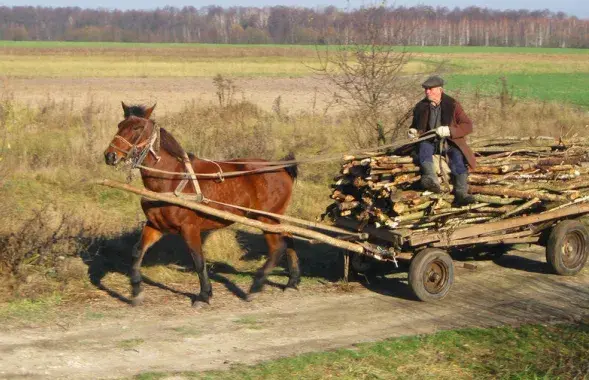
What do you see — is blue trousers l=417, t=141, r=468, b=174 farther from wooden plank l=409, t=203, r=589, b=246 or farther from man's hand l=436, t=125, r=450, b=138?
wooden plank l=409, t=203, r=589, b=246

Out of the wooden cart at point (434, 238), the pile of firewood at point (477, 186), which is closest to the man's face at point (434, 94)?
the pile of firewood at point (477, 186)

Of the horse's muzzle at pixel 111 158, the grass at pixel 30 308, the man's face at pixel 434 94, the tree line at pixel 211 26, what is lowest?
the grass at pixel 30 308

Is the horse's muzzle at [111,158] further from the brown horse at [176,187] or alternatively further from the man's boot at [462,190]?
the man's boot at [462,190]

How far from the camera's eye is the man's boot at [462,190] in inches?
396

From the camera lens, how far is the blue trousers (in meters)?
9.94

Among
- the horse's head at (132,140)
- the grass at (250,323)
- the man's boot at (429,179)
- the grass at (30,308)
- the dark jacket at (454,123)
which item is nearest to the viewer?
the grass at (250,323)

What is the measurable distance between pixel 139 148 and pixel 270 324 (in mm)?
2484

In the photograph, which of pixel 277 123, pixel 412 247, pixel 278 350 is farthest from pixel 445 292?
pixel 277 123

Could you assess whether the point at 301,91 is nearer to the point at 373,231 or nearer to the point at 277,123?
the point at 277,123

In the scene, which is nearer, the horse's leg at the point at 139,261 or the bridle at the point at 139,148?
the bridle at the point at 139,148

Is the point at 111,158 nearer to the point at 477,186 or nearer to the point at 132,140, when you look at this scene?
the point at 132,140

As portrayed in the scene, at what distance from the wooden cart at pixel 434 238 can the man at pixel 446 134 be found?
1.97 feet

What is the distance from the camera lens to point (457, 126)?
→ 10.2m

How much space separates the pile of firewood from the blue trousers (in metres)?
0.15
